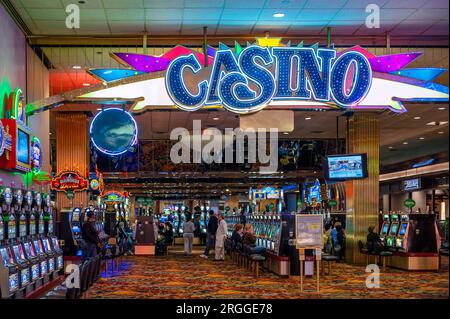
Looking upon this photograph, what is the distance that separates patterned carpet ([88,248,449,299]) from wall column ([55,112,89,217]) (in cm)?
215

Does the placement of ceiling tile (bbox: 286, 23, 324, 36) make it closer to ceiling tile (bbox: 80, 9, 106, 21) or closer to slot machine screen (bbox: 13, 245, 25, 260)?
ceiling tile (bbox: 80, 9, 106, 21)

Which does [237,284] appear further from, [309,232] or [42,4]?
[42,4]

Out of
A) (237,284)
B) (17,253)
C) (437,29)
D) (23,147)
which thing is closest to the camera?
(17,253)

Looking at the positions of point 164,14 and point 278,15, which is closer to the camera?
point 164,14

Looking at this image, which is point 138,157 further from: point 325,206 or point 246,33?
point 246,33

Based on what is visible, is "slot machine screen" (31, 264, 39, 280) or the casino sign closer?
"slot machine screen" (31, 264, 39, 280)

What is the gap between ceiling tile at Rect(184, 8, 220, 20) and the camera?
30.8 feet

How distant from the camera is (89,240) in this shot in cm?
1270

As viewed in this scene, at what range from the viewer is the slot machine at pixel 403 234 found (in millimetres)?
15070

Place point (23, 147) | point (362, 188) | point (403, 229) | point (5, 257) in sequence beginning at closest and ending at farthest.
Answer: point (5, 257) → point (23, 147) → point (362, 188) → point (403, 229)

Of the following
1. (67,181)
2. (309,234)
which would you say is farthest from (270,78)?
(67,181)

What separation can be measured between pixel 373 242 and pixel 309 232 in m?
4.84

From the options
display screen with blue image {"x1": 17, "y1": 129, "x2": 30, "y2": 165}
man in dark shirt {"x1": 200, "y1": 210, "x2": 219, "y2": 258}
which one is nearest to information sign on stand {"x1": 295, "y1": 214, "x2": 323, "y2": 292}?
display screen with blue image {"x1": 17, "y1": 129, "x2": 30, "y2": 165}

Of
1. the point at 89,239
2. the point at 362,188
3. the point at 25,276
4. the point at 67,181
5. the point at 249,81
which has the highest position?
the point at 249,81
